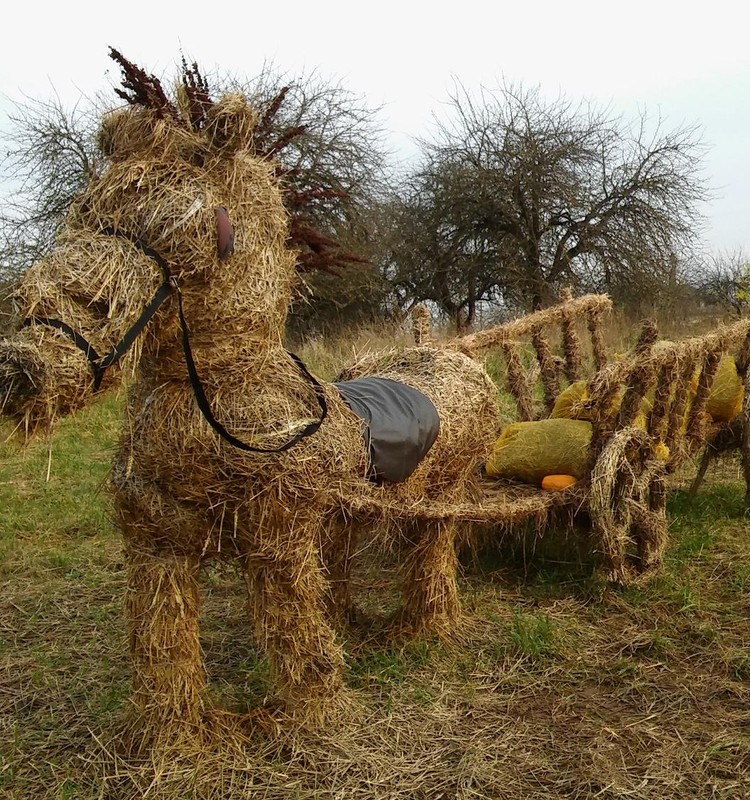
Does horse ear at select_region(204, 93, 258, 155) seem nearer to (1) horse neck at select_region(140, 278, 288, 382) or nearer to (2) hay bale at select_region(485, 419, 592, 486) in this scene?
(1) horse neck at select_region(140, 278, 288, 382)

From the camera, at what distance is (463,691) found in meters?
3.23

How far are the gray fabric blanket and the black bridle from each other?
1.23 feet

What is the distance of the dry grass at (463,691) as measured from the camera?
262cm

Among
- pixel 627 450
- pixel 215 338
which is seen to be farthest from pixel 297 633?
pixel 627 450

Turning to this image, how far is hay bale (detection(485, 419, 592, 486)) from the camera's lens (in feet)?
13.6

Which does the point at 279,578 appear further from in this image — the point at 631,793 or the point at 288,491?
the point at 631,793

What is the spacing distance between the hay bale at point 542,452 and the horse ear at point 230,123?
2.38m

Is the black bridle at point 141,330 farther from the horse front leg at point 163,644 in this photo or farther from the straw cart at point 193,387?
the horse front leg at point 163,644

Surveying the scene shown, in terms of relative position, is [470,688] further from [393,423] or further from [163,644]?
[163,644]

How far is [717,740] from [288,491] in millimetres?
1882

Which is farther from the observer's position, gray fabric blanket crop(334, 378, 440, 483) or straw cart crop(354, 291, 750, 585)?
straw cart crop(354, 291, 750, 585)

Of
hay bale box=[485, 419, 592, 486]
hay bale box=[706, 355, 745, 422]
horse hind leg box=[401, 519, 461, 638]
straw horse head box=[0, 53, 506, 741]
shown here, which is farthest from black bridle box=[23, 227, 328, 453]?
hay bale box=[706, 355, 745, 422]

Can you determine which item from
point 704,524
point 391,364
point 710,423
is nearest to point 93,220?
point 391,364

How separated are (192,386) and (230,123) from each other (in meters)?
0.79
